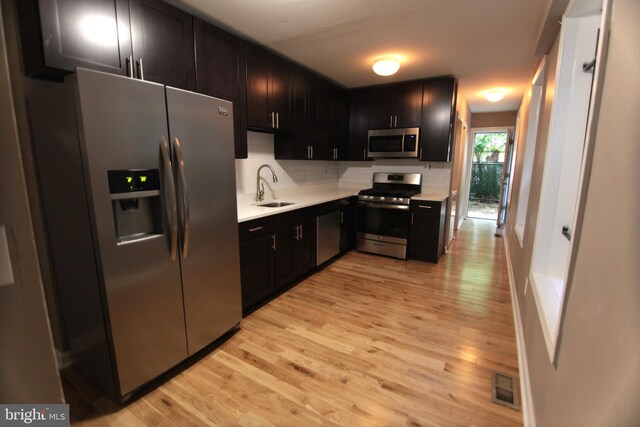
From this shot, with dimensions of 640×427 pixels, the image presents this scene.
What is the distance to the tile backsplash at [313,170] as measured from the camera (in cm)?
319

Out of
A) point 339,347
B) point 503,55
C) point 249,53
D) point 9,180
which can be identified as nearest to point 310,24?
point 249,53

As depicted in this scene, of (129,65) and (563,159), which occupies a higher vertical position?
(129,65)

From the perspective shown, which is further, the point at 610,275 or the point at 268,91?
the point at 268,91

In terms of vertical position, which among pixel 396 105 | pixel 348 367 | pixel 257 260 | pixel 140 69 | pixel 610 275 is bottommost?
pixel 348 367

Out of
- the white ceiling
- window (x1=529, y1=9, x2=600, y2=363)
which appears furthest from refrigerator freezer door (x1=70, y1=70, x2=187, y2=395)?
window (x1=529, y1=9, x2=600, y2=363)

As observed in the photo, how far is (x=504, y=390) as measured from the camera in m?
1.69

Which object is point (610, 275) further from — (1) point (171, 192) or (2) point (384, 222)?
(2) point (384, 222)

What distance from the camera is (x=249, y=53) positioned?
2.63 meters

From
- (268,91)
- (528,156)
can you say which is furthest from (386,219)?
(268,91)

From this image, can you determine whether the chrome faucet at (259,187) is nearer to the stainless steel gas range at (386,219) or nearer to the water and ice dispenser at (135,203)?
the stainless steel gas range at (386,219)

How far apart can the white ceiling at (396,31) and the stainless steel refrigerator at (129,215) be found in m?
0.87

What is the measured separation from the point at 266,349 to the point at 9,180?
72.2 inches

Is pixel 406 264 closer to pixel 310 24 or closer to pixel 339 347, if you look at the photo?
pixel 339 347

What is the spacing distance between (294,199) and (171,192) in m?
2.02
